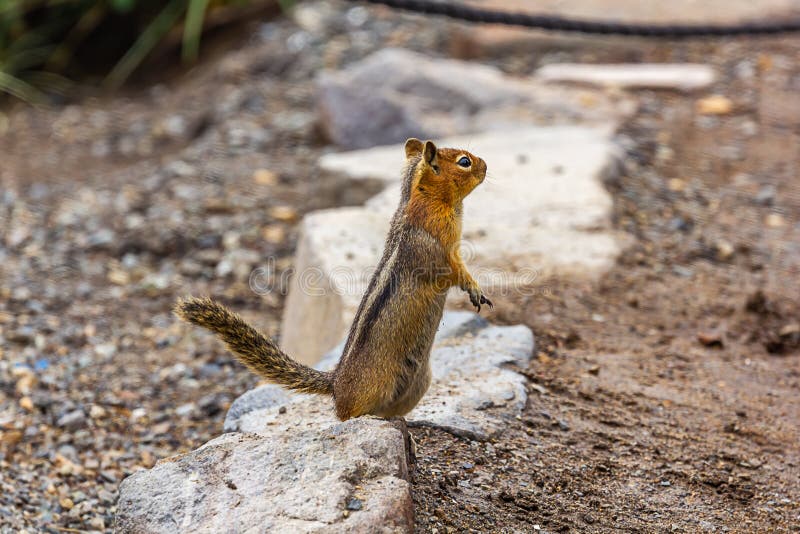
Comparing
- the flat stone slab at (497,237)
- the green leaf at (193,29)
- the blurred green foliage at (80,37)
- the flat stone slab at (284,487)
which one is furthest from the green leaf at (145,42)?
the flat stone slab at (284,487)

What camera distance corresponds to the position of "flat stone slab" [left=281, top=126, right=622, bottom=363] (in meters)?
4.29

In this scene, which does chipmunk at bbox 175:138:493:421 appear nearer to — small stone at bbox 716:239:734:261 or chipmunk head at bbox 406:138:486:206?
chipmunk head at bbox 406:138:486:206

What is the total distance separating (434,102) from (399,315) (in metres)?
4.01

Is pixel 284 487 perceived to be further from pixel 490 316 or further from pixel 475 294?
pixel 490 316

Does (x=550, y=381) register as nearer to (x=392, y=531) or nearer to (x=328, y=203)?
(x=392, y=531)

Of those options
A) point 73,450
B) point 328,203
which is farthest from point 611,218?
point 73,450

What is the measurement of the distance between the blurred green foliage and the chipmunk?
5.71m

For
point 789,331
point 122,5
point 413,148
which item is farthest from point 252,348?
point 122,5

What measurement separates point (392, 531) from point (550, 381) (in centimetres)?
144

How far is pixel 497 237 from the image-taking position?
15.1 ft

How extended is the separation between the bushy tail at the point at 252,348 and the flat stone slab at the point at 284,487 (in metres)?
0.32

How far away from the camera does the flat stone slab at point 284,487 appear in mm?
2359

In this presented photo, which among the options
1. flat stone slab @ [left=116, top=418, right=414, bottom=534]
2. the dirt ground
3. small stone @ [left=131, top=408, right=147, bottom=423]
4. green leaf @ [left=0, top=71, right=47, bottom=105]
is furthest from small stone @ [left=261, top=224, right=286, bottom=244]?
flat stone slab @ [left=116, top=418, right=414, bottom=534]

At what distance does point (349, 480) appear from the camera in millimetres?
2459
